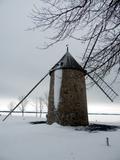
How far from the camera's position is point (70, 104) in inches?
818

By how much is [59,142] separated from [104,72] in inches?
351

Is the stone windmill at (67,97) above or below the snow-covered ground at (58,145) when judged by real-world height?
above

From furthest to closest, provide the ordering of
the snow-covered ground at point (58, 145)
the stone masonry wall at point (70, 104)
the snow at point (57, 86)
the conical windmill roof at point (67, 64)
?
the conical windmill roof at point (67, 64) → the snow at point (57, 86) → the stone masonry wall at point (70, 104) → the snow-covered ground at point (58, 145)

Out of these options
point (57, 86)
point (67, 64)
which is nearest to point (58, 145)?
point (57, 86)

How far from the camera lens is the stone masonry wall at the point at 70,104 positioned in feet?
67.2

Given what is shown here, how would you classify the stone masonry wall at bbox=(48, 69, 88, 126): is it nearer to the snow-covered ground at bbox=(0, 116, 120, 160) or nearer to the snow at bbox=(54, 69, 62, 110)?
the snow at bbox=(54, 69, 62, 110)

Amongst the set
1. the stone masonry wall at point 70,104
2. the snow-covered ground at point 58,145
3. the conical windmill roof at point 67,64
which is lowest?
the snow-covered ground at point 58,145

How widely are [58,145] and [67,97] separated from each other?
6.99 metres

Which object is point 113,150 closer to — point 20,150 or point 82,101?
point 20,150

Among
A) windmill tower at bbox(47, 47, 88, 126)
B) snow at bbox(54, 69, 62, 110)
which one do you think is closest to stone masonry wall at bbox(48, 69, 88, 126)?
windmill tower at bbox(47, 47, 88, 126)

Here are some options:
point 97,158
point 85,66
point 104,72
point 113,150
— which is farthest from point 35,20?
point 113,150

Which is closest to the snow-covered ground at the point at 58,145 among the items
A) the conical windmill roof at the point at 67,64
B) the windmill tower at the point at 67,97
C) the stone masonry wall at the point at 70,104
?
the stone masonry wall at the point at 70,104

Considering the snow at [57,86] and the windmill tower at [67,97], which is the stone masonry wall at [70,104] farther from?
the snow at [57,86]

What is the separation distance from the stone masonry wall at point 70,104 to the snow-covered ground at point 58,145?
71.5 inches
